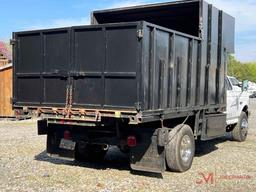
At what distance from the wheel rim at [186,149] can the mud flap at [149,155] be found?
81 centimetres

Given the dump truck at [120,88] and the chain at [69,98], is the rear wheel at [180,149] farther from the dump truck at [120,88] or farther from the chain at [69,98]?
the chain at [69,98]

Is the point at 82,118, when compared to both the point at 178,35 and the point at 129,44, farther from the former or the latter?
the point at 178,35

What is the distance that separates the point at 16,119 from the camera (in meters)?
22.0

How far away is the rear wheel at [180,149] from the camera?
9.21 meters

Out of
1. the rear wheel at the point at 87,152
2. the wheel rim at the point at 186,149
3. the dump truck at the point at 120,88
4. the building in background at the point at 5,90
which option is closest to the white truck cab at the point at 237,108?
the dump truck at the point at 120,88

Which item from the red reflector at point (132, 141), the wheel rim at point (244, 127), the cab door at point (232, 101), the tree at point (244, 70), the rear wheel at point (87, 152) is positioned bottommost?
the rear wheel at point (87, 152)

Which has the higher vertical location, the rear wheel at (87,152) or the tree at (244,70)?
the tree at (244,70)

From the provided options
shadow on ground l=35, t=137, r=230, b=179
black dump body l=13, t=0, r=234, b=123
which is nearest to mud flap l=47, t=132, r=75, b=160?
shadow on ground l=35, t=137, r=230, b=179

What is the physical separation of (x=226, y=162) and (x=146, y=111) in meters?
3.45

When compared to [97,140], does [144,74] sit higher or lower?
higher

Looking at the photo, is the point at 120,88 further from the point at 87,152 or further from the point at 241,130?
the point at 241,130

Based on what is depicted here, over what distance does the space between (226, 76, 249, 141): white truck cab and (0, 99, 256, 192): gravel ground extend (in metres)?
1.22

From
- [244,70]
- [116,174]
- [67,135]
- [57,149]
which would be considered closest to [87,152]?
[57,149]

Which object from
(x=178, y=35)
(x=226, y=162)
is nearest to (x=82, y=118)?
(x=178, y=35)
